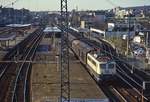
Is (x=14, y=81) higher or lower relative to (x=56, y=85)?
lower

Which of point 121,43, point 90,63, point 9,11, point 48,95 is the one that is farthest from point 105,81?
point 9,11

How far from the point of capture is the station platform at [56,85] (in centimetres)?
2558

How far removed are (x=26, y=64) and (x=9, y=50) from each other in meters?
12.3

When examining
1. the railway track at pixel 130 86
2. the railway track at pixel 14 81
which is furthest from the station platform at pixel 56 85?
the railway track at pixel 130 86

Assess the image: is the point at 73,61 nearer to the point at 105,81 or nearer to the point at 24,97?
the point at 105,81

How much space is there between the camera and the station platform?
83.9ft

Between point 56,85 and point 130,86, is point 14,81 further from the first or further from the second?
point 130,86

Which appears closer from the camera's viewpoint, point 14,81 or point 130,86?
point 130,86

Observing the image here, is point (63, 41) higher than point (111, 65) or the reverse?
higher

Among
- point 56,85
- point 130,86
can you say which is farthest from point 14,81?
point 130,86

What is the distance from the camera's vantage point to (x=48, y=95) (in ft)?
87.0

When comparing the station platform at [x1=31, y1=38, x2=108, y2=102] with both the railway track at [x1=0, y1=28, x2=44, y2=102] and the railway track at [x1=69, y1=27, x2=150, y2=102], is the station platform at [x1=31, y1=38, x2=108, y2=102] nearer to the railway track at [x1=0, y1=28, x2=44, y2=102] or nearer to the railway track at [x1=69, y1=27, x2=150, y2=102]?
the railway track at [x1=0, y1=28, x2=44, y2=102]

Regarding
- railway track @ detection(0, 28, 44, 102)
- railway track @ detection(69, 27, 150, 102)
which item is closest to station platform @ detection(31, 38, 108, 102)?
railway track @ detection(0, 28, 44, 102)

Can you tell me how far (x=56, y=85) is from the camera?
3091 centimetres
